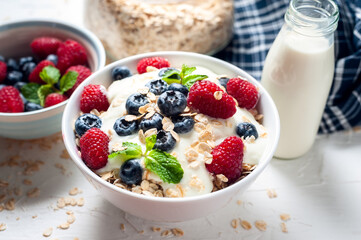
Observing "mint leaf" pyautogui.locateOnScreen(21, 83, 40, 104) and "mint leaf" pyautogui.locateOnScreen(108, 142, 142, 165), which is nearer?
"mint leaf" pyautogui.locateOnScreen(108, 142, 142, 165)

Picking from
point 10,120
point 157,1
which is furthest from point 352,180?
point 10,120

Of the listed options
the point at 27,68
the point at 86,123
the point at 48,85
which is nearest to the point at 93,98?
the point at 86,123

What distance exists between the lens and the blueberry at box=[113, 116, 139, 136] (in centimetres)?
86

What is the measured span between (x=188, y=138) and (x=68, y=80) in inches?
17.3

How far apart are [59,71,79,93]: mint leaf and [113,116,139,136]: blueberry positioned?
302 mm

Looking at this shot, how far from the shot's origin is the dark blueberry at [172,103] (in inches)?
33.3

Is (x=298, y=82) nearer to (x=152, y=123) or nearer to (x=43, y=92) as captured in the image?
(x=152, y=123)

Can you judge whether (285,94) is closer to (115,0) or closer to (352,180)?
(352,180)

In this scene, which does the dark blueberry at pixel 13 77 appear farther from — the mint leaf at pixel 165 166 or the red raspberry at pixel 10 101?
the mint leaf at pixel 165 166

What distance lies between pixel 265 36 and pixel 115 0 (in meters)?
0.52

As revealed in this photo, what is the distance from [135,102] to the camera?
880mm

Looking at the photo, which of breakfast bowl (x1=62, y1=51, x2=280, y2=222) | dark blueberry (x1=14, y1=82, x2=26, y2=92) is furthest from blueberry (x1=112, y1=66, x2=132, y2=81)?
dark blueberry (x1=14, y1=82, x2=26, y2=92)

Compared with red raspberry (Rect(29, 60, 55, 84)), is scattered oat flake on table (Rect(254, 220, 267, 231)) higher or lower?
lower

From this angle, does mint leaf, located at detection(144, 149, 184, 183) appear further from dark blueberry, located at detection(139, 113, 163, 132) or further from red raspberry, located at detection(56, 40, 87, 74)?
red raspberry, located at detection(56, 40, 87, 74)
